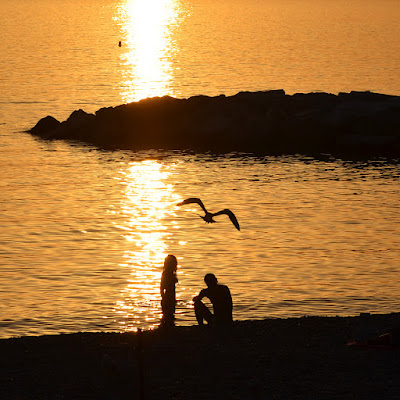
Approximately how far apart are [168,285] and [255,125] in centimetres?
4270

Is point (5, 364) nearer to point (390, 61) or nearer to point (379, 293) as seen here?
point (379, 293)

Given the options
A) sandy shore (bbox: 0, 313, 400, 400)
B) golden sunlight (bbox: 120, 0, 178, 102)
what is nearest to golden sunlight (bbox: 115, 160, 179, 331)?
sandy shore (bbox: 0, 313, 400, 400)

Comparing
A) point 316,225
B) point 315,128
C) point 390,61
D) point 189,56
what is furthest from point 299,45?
point 316,225

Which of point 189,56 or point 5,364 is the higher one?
point 189,56

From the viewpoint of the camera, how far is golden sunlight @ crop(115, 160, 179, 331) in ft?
96.5

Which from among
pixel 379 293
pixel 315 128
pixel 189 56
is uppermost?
pixel 189 56

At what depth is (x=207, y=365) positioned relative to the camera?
1867 cm

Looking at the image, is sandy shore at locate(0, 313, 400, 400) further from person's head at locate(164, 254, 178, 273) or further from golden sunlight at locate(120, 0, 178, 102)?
golden sunlight at locate(120, 0, 178, 102)

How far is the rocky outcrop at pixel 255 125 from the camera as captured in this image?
62.5 meters

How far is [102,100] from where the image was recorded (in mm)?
95250

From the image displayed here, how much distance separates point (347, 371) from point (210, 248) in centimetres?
1977

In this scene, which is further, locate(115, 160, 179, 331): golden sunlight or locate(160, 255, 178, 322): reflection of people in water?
locate(115, 160, 179, 331): golden sunlight

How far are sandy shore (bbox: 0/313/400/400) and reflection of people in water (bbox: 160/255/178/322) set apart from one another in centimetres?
171

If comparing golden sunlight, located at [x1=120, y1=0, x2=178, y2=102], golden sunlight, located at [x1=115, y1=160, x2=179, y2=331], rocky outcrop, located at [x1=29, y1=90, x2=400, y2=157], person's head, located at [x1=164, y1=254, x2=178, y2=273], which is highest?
golden sunlight, located at [x1=120, y1=0, x2=178, y2=102]
